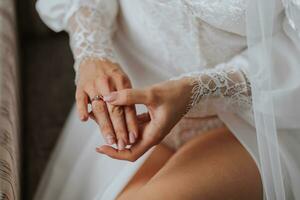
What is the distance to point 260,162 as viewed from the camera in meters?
0.82

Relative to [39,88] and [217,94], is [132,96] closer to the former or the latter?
[217,94]

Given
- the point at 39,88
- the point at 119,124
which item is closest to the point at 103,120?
the point at 119,124

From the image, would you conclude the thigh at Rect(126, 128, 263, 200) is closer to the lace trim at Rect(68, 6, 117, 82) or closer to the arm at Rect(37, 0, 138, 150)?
the arm at Rect(37, 0, 138, 150)

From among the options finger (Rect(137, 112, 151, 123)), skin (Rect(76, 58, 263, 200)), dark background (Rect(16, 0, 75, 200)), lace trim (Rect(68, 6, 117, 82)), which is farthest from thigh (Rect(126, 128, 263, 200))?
dark background (Rect(16, 0, 75, 200))

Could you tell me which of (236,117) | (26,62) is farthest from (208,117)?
(26,62)

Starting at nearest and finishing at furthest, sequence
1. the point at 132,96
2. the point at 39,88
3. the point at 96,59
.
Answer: the point at 132,96
the point at 96,59
the point at 39,88

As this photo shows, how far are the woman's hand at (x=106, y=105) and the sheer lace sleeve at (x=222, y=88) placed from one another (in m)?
0.11

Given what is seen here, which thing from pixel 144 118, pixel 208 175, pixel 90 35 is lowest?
pixel 208 175

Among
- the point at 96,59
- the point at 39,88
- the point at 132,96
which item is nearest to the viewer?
the point at 132,96

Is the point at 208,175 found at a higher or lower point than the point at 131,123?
lower

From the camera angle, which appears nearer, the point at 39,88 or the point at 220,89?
the point at 220,89

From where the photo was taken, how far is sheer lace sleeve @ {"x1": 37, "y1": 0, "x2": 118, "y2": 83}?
0.88m

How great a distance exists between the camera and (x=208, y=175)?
0.81m

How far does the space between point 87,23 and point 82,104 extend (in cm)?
19
